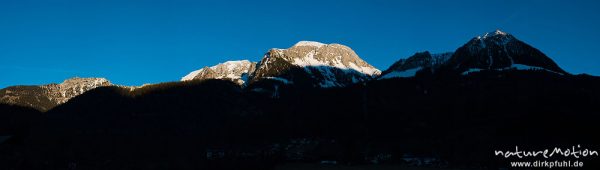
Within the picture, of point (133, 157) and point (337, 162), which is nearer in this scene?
point (337, 162)

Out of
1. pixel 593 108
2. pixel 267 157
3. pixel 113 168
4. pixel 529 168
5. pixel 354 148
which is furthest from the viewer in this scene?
pixel 593 108

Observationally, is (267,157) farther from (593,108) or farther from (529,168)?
(593,108)

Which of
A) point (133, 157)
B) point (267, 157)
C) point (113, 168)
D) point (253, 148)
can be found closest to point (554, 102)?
point (253, 148)

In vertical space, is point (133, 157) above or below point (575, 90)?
below

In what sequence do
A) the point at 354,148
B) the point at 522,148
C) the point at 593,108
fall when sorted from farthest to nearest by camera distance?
the point at 593,108 < the point at 354,148 < the point at 522,148

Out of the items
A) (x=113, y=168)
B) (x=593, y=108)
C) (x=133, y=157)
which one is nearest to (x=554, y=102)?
(x=593, y=108)

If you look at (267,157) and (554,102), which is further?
(554,102)

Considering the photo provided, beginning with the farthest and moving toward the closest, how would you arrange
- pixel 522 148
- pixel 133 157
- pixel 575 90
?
pixel 575 90
pixel 133 157
pixel 522 148

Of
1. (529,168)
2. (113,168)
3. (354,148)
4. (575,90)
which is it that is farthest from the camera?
(575,90)

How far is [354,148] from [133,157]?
5354cm

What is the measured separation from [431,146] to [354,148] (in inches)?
745

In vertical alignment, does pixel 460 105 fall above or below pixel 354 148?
above

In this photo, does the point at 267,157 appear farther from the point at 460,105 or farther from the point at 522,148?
the point at 460,105

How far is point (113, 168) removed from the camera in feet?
302
